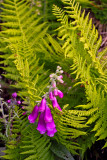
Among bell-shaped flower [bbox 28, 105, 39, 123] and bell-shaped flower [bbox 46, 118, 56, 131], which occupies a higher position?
bell-shaped flower [bbox 28, 105, 39, 123]

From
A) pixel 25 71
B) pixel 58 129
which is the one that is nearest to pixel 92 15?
pixel 25 71

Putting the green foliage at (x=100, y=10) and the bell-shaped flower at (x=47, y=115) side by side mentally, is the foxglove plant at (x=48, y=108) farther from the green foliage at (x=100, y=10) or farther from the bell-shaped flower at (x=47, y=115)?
the green foliage at (x=100, y=10)

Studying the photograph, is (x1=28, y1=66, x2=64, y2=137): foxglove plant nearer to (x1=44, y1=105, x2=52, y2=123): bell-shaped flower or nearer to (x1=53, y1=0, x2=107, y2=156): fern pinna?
(x1=44, y1=105, x2=52, y2=123): bell-shaped flower

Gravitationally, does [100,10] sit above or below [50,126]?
above

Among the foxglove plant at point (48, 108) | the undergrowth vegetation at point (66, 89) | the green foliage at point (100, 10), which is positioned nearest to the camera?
the foxglove plant at point (48, 108)

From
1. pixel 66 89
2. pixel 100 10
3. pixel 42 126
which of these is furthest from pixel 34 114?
pixel 100 10

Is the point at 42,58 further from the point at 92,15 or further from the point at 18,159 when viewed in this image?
the point at 92,15

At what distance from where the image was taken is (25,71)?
121cm

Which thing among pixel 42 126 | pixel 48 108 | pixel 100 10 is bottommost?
pixel 42 126

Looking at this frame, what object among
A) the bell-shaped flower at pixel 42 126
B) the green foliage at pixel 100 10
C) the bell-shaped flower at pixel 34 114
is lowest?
the bell-shaped flower at pixel 42 126

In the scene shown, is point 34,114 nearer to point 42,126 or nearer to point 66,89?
point 42,126

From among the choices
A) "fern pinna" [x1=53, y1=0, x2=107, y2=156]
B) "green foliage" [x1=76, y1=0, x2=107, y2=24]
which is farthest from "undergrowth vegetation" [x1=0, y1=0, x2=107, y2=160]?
"green foliage" [x1=76, y1=0, x2=107, y2=24]

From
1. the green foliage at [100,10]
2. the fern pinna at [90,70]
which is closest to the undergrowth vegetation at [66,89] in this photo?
the fern pinna at [90,70]

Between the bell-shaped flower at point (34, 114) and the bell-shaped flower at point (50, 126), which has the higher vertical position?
the bell-shaped flower at point (34, 114)
